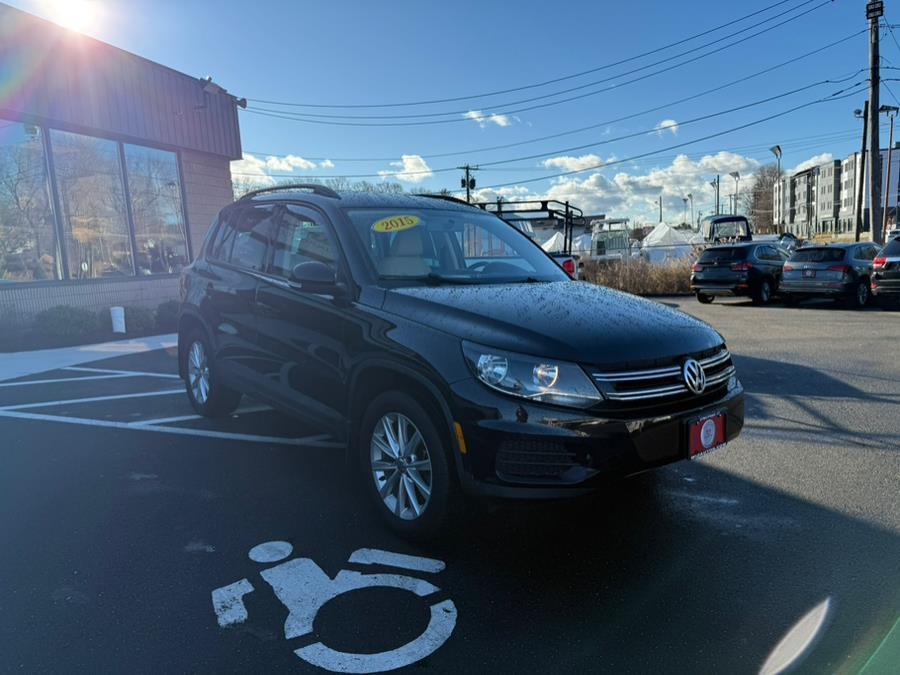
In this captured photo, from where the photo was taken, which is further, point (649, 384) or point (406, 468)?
point (406, 468)

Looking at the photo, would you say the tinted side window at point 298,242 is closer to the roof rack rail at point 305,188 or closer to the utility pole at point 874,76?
the roof rack rail at point 305,188

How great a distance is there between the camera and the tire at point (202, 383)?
5281mm

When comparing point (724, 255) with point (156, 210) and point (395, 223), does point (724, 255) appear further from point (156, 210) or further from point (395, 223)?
point (156, 210)

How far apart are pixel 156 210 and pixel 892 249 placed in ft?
54.0

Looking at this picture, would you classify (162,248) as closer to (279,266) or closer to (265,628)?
(279,266)

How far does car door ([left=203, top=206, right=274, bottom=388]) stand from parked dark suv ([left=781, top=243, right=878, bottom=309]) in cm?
1304

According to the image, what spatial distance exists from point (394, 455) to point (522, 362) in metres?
0.93

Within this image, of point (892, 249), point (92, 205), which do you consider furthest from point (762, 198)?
point (92, 205)

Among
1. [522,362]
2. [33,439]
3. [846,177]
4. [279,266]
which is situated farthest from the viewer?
[846,177]

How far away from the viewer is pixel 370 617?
2.60m

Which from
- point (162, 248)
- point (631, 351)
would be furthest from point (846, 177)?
point (631, 351)

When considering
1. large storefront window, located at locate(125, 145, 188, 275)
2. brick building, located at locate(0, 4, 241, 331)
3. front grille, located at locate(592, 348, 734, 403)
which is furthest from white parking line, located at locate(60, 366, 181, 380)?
large storefront window, located at locate(125, 145, 188, 275)

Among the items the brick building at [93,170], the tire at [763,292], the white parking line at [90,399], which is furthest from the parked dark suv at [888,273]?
the brick building at [93,170]

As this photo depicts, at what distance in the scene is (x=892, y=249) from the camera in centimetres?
1230
